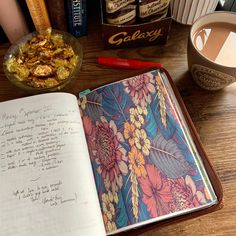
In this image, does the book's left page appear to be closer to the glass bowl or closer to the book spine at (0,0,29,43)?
the glass bowl

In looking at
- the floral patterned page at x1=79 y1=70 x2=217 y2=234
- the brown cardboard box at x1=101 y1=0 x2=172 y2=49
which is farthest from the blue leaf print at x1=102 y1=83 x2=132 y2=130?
the brown cardboard box at x1=101 y1=0 x2=172 y2=49

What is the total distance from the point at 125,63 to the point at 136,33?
0.19 feet

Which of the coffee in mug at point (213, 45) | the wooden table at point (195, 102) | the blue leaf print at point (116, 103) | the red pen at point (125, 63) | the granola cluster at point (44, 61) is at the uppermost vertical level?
the coffee in mug at point (213, 45)

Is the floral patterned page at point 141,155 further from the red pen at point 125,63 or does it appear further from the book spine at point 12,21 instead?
the book spine at point 12,21

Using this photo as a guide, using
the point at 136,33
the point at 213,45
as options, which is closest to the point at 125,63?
the point at 136,33

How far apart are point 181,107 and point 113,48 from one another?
0.20 m

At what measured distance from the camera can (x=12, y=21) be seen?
1.86ft

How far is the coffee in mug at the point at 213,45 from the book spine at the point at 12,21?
0.31 metres

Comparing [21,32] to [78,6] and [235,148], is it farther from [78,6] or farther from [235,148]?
[235,148]

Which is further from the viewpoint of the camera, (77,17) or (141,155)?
(77,17)

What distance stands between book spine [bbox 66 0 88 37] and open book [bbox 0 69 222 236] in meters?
0.15

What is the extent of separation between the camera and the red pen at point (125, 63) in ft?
1.93

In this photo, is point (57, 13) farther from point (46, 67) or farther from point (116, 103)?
point (116, 103)

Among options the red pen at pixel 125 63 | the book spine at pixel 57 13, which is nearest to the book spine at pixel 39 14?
the book spine at pixel 57 13
